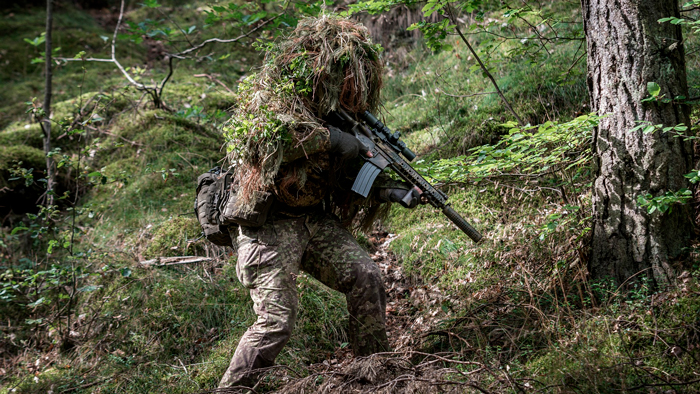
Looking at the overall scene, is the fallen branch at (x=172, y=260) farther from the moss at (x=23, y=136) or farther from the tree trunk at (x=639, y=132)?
the tree trunk at (x=639, y=132)

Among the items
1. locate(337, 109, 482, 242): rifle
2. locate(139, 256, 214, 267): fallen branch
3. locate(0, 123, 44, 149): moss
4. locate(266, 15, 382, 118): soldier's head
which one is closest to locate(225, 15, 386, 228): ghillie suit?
locate(266, 15, 382, 118): soldier's head

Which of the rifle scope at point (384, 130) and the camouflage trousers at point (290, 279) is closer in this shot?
the camouflage trousers at point (290, 279)

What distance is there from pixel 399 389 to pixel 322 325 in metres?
1.65

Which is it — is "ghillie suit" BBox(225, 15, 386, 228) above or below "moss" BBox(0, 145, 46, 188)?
above

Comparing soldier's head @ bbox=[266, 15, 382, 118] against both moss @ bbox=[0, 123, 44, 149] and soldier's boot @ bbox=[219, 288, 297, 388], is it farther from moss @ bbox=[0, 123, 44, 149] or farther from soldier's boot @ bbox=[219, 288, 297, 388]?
moss @ bbox=[0, 123, 44, 149]

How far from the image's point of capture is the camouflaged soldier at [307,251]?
3.40 meters

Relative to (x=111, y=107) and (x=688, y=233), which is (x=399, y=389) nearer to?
(x=688, y=233)

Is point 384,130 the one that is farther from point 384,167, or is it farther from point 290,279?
point 290,279

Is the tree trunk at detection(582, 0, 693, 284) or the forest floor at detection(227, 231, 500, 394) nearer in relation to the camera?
the forest floor at detection(227, 231, 500, 394)

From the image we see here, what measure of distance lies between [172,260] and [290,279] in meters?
2.55

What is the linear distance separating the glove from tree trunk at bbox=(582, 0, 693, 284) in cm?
130

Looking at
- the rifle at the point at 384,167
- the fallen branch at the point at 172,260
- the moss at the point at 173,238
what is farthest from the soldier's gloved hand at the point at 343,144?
the moss at the point at 173,238

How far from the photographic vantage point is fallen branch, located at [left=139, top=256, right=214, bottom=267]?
5523 mm

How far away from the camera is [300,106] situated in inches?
139
